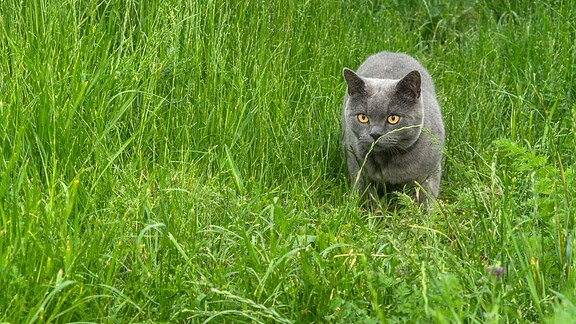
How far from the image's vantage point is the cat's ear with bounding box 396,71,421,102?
4191 millimetres

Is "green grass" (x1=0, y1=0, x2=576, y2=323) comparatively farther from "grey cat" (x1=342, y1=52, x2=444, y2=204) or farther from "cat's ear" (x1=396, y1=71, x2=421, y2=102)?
"cat's ear" (x1=396, y1=71, x2=421, y2=102)

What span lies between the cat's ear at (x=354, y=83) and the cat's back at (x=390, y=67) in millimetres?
508

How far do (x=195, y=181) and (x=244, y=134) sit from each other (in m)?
0.61

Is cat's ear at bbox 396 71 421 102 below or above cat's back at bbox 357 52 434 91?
above

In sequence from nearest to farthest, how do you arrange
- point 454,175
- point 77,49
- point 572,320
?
point 572,320 → point 77,49 → point 454,175

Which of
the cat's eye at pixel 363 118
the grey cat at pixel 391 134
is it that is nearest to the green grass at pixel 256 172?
the grey cat at pixel 391 134

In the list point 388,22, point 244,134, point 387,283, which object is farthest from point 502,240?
point 388,22

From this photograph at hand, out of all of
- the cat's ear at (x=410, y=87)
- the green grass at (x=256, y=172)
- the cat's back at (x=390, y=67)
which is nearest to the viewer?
the green grass at (x=256, y=172)

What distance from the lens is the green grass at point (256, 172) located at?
2.79 meters

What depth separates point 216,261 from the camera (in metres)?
3.11

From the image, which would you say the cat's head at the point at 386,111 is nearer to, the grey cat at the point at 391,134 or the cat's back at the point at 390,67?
the grey cat at the point at 391,134

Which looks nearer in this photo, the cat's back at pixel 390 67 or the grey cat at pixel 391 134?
the grey cat at pixel 391 134

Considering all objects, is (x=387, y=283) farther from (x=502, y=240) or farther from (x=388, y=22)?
(x=388, y=22)

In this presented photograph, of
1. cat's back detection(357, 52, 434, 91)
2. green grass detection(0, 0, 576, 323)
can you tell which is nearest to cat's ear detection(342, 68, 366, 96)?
green grass detection(0, 0, 576, 323)
